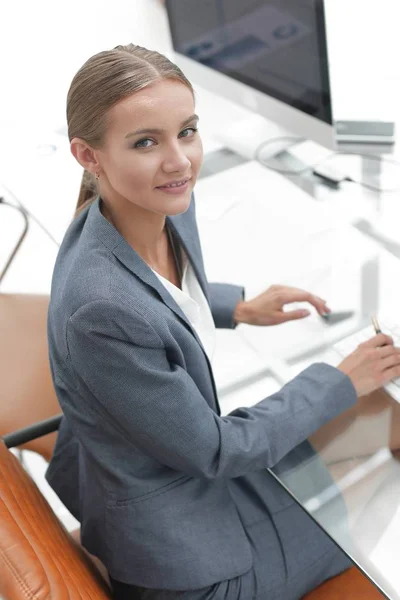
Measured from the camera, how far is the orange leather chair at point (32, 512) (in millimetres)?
941

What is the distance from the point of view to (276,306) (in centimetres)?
156

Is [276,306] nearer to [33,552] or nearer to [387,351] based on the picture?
[387,351]

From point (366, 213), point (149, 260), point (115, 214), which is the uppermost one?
point (115, 214)

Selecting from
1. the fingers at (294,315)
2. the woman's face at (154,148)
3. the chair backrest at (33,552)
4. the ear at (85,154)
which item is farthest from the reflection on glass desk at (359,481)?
the ear at (85,154)

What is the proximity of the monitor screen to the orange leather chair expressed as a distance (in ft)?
2.61

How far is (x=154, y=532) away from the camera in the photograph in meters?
1.24

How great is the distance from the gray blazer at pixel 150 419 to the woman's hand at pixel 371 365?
0.09 ft

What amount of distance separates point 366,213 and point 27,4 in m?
3.35

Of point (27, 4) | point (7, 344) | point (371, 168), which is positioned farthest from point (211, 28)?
point (27, 4)

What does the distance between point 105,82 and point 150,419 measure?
0.48 metres

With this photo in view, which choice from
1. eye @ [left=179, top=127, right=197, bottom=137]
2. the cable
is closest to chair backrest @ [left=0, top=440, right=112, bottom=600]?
eye @ [left=179, top=127, right=197, bottom=137]

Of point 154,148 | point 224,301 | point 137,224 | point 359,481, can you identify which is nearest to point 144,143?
point 154,148

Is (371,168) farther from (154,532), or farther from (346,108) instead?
(154,532)

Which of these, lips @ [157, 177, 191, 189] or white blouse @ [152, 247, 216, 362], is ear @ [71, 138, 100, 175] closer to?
lips @ [157, 177, 191, 189]
